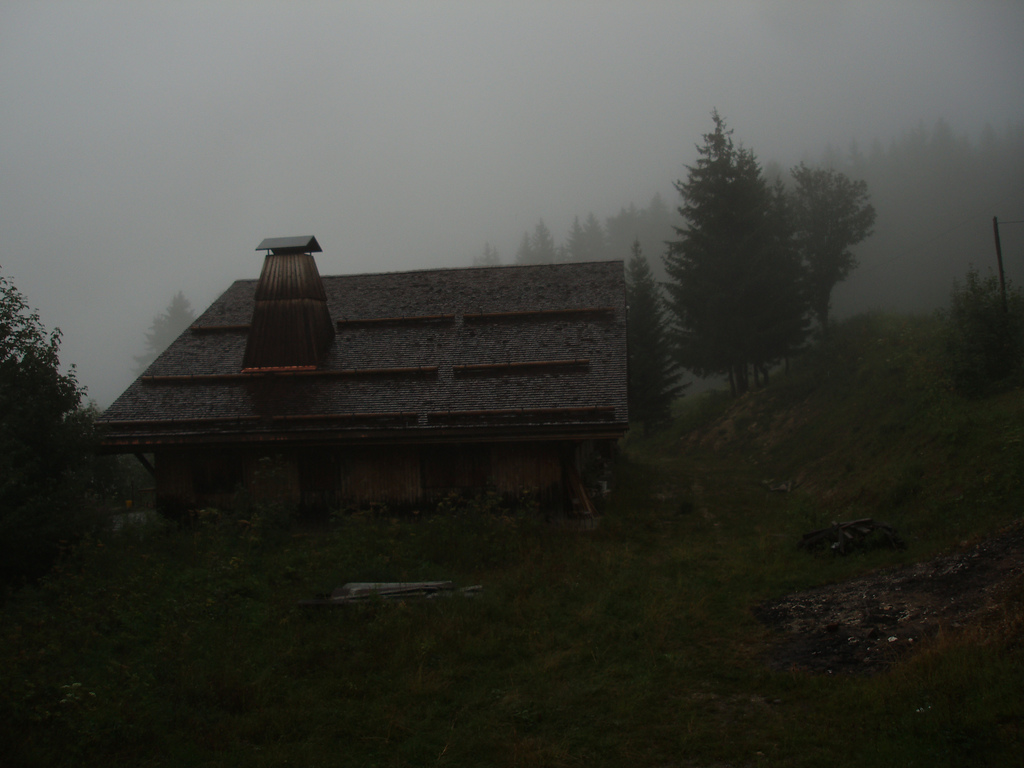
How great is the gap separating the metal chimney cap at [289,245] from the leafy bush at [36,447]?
700cm

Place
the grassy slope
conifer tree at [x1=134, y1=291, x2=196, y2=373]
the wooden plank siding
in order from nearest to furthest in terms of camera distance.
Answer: the grassy slope
the wooden plank siding
conifer tree at [x1=134, y1=291, x2=196, y2=373]

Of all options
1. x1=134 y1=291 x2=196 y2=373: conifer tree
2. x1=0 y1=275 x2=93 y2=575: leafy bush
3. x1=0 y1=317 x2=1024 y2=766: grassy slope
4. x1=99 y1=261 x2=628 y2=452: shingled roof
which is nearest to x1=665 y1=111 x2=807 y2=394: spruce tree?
x1=99 y1=261 x2=628 y2=452: shingled roof

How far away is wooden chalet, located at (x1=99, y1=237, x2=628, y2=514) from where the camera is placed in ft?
52.2

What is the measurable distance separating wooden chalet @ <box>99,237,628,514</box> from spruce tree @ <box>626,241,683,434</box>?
1234 centimetres

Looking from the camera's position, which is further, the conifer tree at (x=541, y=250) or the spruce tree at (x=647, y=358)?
the conifer tree at (x=541, y=250)

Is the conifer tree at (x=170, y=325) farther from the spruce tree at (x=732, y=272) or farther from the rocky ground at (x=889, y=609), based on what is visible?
the rocky ground at (x=889, y=609)

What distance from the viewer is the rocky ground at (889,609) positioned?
7188 mm

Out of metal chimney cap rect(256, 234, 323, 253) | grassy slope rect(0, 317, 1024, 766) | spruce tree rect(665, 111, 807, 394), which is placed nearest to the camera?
grassy slope rect(0, 317, 1024, 766)

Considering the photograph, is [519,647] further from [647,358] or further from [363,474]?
[647,358]

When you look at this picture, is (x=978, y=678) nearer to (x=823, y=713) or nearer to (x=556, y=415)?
(x=823, y=713)

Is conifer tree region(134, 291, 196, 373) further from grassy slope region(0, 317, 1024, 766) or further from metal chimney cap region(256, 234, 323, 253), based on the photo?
grassy slope region(0, 317, 1024, 766)

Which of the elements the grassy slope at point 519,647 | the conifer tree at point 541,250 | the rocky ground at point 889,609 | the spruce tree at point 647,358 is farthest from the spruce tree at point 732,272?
the conifer tree at point 541,250

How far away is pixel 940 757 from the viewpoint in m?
4.94

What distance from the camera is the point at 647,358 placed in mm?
31734
